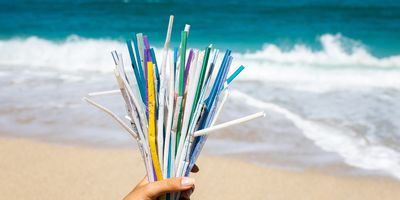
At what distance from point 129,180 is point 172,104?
3.02 m

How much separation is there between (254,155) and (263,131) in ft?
2.51

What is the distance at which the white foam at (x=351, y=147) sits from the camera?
15.2 feet

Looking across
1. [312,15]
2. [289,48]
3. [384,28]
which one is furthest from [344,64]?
[312,15]

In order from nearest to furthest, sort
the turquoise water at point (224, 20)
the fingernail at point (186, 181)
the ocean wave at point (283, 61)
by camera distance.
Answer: the fingernail at point (186, 181) < the ocean wave at point (283, 61) < the turquoise water at point (224, 20)

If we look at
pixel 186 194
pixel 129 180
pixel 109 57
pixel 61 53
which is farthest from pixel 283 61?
pixel 186 194

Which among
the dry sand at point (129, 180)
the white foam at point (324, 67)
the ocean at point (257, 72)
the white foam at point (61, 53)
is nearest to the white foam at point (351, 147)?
the ocean at point (257, 72)

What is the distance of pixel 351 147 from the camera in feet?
16.6

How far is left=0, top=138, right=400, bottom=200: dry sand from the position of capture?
409cm

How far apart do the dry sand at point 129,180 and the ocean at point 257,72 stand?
23cm

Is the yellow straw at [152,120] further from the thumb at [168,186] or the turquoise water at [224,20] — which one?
the turquoise water at [224,20]

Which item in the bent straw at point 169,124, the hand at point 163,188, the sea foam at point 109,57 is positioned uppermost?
the sea foam at point 109,57

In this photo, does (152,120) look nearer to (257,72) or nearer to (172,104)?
(172,104)

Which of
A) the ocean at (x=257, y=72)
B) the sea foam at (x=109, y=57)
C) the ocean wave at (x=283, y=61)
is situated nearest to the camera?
the ocean at (x=257, y=72)

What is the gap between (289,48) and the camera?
41.4 feet
